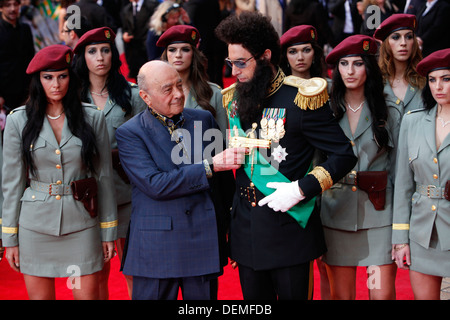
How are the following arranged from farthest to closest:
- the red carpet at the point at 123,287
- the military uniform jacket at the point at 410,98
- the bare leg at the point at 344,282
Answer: the red carpet at the point at 123,287 → the military uniform jacket at the point at 410,98 → the bare leg at the point at 344,282

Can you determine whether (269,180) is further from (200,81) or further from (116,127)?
(200,81)

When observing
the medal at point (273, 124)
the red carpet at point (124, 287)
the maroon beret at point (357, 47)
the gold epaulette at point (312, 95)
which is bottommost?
the red carpet at point (124, 287)

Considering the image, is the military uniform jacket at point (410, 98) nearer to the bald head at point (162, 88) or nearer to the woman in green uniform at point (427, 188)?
the woman in green uniform at point (427, 188)

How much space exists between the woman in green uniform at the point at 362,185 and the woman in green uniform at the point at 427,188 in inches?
8.4

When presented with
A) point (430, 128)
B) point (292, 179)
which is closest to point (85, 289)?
point (292, 179)

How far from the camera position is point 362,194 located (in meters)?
3.62

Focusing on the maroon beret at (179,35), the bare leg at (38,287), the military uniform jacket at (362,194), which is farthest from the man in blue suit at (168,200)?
the maroon beret at (179,35)

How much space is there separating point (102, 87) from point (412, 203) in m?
2.17

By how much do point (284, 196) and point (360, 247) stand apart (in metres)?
0.95

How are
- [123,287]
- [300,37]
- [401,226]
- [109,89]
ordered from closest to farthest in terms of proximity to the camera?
[401,226]
[109,89]
[300,37]
[123,287]

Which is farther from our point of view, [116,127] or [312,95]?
[116,127]

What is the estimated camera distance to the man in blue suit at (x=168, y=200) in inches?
119

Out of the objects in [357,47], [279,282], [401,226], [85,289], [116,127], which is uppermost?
[357,47]
